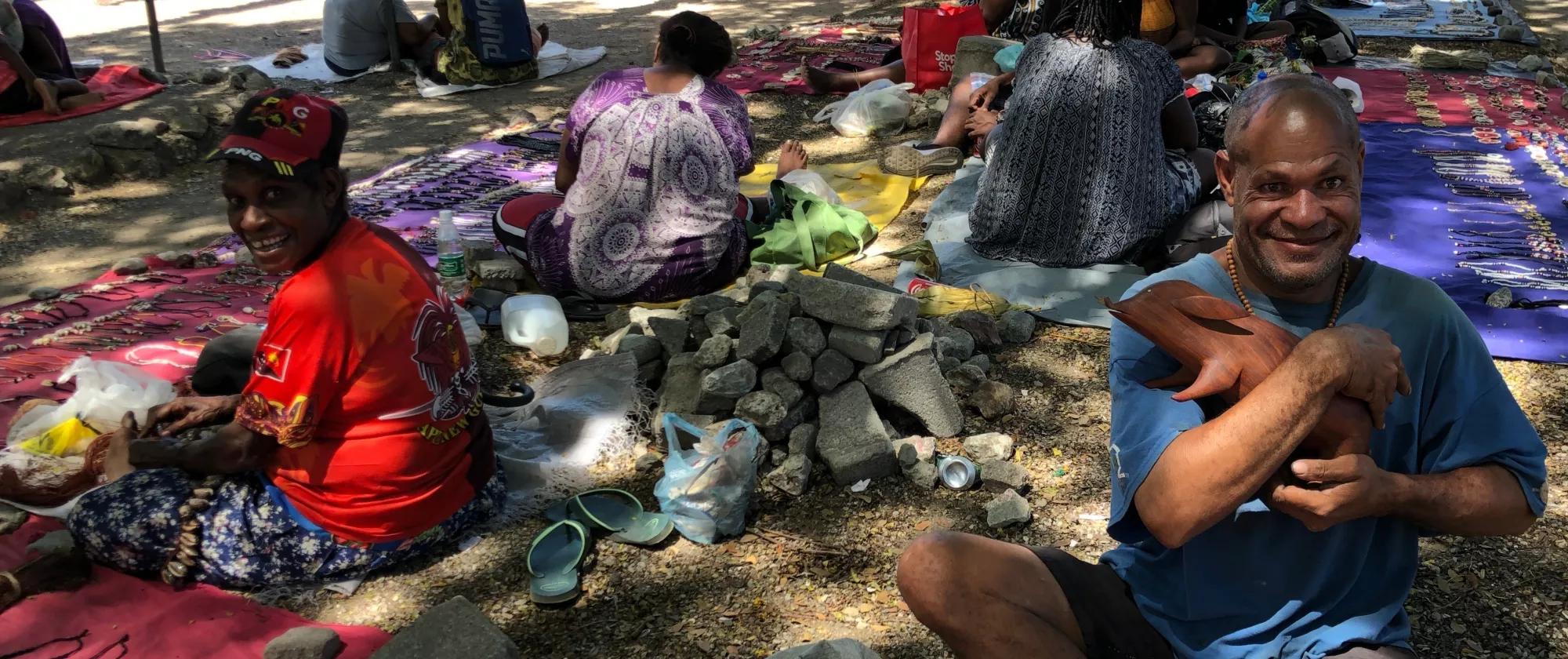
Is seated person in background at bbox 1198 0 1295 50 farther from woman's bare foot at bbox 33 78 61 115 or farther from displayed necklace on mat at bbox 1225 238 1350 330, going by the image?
woman's bare foot at bbox 33 78 61 115

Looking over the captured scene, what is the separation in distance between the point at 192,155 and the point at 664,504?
18.6ft

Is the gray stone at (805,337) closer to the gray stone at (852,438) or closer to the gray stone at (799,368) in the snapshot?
the gray stone at (799,368)

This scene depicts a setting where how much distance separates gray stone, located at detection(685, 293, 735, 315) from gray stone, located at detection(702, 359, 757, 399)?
50 centimetres

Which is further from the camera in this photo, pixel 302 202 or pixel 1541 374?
pixel 1541 374

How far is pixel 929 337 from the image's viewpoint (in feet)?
12.7

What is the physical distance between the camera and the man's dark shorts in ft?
6.90

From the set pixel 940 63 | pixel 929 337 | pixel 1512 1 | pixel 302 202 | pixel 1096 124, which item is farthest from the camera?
pixel 1512 1

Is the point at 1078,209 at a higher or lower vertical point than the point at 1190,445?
lower

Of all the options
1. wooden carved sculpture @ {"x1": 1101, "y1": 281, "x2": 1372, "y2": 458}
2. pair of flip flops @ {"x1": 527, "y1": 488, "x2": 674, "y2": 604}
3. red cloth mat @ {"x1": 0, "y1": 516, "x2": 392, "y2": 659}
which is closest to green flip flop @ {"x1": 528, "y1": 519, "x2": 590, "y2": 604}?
pair of flip flops @ {"x1": 527, "y1": 488, "x2": 674, "y2": 604}

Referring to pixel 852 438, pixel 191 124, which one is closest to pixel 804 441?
pixel 852 438

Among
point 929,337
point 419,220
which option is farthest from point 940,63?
point 929,337

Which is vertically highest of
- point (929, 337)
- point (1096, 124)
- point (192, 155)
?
point (1096, 124)

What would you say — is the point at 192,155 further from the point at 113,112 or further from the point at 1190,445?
the point at 1190,445

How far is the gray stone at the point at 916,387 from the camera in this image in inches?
149
